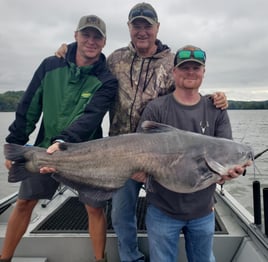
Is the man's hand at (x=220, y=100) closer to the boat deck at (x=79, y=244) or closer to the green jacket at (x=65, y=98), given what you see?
the green jacket at (x=65, y=98)

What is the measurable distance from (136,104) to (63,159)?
1.11 meters

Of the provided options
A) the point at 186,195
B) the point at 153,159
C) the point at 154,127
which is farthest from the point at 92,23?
the point at 186,195

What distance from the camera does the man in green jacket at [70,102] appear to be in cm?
388

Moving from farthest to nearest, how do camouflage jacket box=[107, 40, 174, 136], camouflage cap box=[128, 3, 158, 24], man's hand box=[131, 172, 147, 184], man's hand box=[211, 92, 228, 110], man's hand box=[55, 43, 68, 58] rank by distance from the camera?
man's hand box=[55, 43, 68, 58], camouflage jacket box=[107, 40, 174, 136], camouflage cap box=[128, 3, 158, 24], man's hand box=[211, 92, 228, 110], man's hand box=[131, 172, 147, 184]

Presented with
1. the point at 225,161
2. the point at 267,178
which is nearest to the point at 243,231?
the point at 225,161

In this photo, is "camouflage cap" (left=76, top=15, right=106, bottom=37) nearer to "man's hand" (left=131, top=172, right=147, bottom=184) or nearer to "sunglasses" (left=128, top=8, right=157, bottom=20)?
"sunglasses" (left=128, top=8, right=157, bottom=20)

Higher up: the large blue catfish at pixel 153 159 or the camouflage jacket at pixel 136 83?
the camouflage jacket at pixel 136 83

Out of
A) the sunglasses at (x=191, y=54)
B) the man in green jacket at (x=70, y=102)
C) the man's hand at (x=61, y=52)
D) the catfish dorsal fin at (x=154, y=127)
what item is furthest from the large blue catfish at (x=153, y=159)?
the man's hand at (x=61, y=52)

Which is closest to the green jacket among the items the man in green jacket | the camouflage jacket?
the man in green jacket

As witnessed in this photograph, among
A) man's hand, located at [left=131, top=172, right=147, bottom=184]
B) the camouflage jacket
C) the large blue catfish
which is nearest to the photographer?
the large blue catfish

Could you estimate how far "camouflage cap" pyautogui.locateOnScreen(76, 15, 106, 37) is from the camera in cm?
383

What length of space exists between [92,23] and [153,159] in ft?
6.11

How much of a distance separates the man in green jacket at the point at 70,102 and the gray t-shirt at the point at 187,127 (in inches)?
32.7

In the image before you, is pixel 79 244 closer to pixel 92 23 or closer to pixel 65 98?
pixel 65 98
